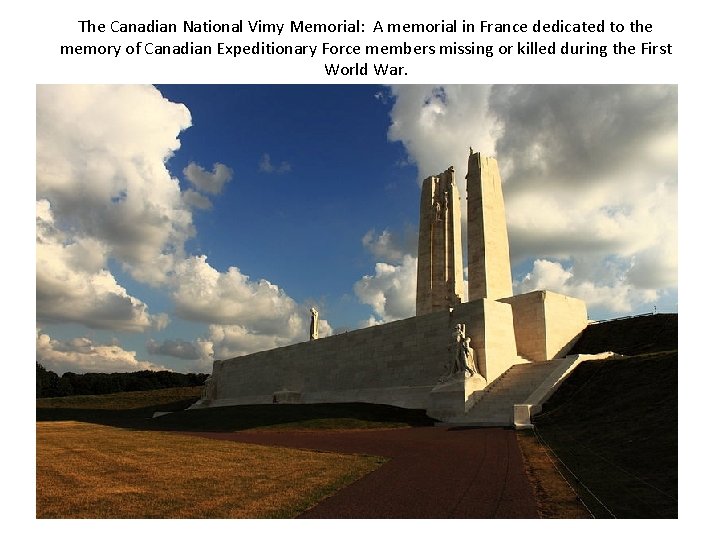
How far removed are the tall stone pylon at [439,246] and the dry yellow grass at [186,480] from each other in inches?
1188

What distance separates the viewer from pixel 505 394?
27312 millimetres

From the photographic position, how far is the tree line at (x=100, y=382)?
89.1 metres

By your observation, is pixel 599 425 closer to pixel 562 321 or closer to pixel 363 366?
pixel 562 321

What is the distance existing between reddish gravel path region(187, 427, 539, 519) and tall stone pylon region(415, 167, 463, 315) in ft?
84.8

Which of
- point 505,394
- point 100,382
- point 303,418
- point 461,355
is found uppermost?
point 461,355

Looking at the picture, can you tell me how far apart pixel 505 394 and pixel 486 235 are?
13.7m

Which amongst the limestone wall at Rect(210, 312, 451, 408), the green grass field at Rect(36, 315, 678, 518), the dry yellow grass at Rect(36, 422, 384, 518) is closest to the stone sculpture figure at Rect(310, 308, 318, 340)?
the limestone wall at Rect(210, 312, 451, 408)

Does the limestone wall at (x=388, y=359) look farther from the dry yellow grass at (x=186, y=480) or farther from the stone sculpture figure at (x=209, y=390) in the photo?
the dry yellow grass at (x=186, y=480)

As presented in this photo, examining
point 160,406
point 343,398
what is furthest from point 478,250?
point 160,406

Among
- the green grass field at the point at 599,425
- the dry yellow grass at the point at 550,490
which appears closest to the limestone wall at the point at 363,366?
the green grass field at the point at 599,425

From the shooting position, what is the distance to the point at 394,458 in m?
14.3

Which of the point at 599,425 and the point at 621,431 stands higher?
the point at 621,431

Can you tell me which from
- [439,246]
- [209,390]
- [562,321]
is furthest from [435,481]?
[209,390]

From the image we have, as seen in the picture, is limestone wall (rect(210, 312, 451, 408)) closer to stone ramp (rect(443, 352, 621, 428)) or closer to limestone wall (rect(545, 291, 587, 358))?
stone ramp (rect(443, 352, 621, 428))
